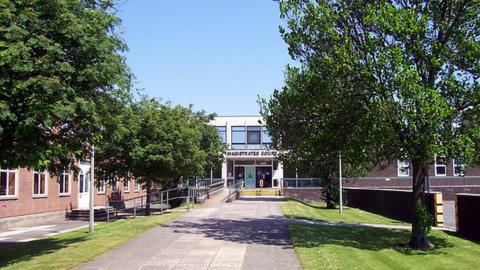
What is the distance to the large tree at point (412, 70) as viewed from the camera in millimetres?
13422

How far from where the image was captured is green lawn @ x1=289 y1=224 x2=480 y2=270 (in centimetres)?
1232

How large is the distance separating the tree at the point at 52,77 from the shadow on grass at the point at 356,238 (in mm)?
6475

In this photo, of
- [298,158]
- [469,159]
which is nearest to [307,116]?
[469,159]

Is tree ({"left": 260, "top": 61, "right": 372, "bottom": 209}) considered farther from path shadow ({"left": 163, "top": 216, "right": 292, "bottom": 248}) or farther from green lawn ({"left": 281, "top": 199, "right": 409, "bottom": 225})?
green lawn ({"left": 281, "top": 199, "right": 409, "bottom": 225})

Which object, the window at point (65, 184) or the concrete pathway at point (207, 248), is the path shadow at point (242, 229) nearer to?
the concrete pathway at point (207, 248)

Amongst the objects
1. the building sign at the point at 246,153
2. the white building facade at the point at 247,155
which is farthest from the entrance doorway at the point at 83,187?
the building sign at the point at 246,153

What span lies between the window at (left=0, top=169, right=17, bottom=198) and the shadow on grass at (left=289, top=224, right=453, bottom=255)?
570 inches

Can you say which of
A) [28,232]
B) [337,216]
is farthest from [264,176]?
[28,232]

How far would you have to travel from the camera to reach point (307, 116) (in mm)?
17422

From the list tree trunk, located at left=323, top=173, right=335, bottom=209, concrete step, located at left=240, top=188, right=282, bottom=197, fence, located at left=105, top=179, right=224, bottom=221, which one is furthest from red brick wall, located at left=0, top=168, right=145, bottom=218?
concrete step, located at left=240, top=188, right=282, bottom=197

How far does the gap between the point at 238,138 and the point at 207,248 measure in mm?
47399

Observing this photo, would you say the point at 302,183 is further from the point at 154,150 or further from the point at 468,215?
the point at 468,215

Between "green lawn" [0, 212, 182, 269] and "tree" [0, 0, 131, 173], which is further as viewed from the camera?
"green lawn" [0, 212, 182, 269]

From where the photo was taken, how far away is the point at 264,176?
2360 inches
